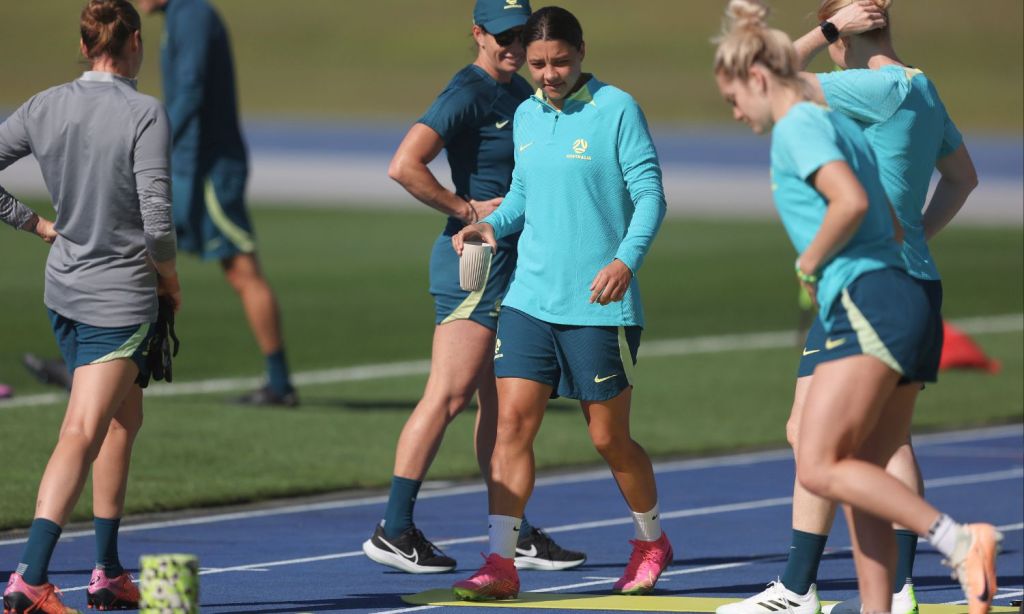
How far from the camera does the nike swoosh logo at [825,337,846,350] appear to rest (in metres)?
5.90

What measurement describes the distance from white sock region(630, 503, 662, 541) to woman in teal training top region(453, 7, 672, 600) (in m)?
0.30

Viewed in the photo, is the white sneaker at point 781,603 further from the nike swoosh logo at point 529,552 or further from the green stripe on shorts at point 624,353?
the nike swoosh logo at point 529,552

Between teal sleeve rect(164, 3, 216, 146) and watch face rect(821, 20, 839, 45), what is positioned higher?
watch face rect(821, 20, 839, 45)

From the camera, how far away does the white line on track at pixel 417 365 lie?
1384 cm

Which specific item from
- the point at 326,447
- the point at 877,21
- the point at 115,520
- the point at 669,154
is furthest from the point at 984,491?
the point at 669,154

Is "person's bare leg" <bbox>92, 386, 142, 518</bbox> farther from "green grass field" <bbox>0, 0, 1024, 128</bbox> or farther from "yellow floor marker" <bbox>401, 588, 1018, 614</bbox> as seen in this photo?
"green grass field" <bbox>0, 0, 1024, 128</bbox>

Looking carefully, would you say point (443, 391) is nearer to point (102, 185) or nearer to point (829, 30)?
point (102, 185)

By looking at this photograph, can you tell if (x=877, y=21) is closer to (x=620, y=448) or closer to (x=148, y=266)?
(x=620, y=448)

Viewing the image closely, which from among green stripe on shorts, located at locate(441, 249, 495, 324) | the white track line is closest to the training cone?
the white track line

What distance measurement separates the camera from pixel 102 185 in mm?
6828

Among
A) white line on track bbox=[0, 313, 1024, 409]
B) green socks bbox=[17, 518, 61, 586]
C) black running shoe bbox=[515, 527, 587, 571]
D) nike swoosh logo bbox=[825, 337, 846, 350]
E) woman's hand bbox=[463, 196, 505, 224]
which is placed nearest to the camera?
nike swoosh logo bbox=[825, 337, 846, 350]

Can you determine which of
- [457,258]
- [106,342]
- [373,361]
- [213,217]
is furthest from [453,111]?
[373,361]

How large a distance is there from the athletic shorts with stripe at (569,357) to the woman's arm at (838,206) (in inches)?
67.4

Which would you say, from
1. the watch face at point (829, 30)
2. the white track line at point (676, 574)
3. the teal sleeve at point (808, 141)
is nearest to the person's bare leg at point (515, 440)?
the white track line at point (676, 574)
